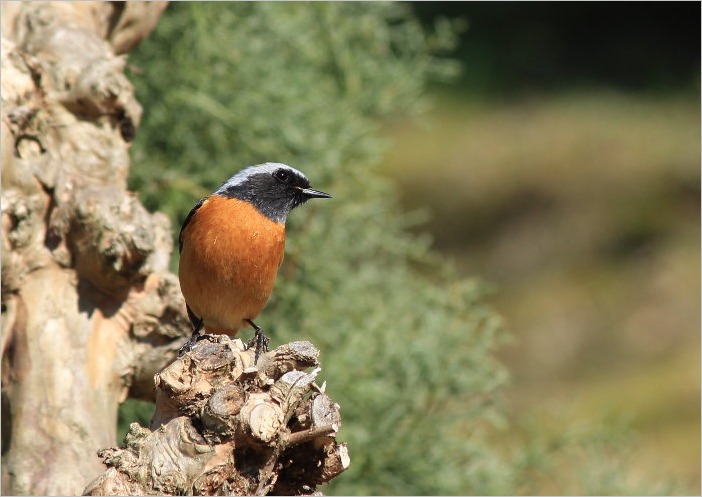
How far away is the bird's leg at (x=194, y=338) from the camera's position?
4.71 m

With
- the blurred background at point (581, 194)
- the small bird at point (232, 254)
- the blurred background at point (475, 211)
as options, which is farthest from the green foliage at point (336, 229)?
the blurred background at point (581, 194)

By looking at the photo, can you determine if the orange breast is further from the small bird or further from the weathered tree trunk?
the weathered tree trunk

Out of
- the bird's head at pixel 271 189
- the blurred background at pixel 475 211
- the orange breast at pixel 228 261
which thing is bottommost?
the orange breast at pixel 228 261

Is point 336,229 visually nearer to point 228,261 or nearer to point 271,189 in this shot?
point 271,189

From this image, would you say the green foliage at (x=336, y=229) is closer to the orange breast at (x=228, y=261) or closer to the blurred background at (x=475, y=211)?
the blurred background at (x=475, y=211)

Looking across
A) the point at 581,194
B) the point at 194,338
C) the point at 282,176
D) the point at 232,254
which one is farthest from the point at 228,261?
the point at 581,194

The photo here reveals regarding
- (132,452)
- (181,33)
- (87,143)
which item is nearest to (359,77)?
(181,33)

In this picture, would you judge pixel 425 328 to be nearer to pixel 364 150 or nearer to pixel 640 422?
pixel 364 150

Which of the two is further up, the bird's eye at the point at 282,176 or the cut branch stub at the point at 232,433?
the bird's eye at the point at 282,176

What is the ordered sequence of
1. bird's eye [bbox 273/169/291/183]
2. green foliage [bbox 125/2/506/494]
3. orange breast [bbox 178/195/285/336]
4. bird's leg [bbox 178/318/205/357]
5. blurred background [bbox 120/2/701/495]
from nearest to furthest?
bird's leg [bbox 178/318/205/357], orange breast [bbox 178/195/285/336], bird's eye [bbox 273/169/291/183], green foliage [bbox 125/2/506/494], blurred background [bbox 120/2/701/495]

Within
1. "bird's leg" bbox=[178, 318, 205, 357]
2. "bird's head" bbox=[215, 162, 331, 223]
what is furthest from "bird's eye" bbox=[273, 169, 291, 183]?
"bird's leg" bbox=[178, 318, 205, 357]

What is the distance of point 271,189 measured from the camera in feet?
17.3

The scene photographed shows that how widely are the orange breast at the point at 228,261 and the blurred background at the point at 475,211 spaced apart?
1502 millimetres

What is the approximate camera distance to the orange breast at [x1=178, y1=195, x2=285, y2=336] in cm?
490
